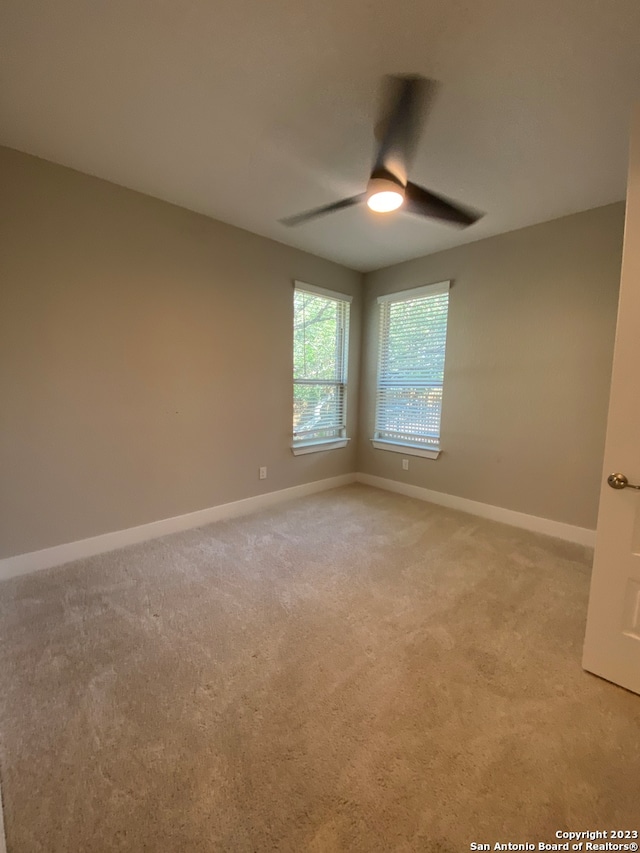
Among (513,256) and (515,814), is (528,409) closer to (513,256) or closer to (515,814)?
(513,256)

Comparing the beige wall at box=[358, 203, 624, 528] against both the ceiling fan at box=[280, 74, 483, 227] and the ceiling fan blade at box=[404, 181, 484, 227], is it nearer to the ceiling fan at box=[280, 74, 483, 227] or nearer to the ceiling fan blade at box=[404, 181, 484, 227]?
the ceiling fan blade at box=[404, 181, 484, 227]

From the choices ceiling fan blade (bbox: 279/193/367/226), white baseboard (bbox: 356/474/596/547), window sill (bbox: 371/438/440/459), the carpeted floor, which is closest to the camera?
the carpeted floor

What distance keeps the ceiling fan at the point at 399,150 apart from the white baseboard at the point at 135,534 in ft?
8.28

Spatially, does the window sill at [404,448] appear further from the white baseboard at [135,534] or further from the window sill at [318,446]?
the white baseboard at [135,534]

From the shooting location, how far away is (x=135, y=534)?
279 cm

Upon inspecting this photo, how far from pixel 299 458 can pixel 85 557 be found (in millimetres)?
2050

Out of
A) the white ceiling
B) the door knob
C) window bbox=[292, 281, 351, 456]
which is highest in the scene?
the white ceiling

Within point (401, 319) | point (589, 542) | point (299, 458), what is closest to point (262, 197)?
point (401, 319)

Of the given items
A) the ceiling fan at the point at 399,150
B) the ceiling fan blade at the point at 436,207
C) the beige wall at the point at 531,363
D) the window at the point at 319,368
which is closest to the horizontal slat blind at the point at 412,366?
the beige wall at the point at 531,363

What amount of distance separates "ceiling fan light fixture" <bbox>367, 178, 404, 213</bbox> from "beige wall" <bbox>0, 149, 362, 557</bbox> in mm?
1543

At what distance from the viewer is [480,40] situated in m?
1.38

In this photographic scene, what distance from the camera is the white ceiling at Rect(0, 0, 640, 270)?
51.7 inches

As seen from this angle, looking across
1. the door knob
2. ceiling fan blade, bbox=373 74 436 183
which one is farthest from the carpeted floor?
ceiling fan blade, bbox=373 74 436 183

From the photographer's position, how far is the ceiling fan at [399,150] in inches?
64.7
